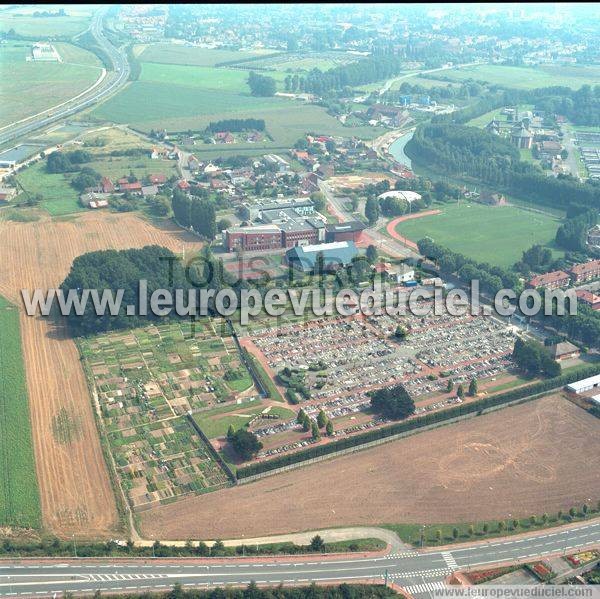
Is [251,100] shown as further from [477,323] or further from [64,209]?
[477,323]

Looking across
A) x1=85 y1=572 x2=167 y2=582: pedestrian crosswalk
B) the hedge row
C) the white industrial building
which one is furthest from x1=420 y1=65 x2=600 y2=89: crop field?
x1=85 y1=572 x2=167 y2=582: pedestrian crosswalk

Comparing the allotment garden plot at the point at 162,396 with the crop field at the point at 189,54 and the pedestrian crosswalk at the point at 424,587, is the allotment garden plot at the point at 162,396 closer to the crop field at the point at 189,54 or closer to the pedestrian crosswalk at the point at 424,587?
the pedestrian crosswalk at the point at 424,587

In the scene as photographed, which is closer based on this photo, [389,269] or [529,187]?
[389,269]

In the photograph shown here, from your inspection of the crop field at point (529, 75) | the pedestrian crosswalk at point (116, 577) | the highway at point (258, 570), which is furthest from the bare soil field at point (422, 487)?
the crop field at point (529, 75)

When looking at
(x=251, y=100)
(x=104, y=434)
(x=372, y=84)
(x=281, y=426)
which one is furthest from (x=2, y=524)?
(x=372, y=84)

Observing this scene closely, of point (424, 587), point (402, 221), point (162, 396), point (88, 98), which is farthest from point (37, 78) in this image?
point (424, 587)

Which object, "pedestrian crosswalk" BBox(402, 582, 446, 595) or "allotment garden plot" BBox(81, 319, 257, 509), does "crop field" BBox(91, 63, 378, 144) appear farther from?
"pedestrian crosswalk" BBox(402, 582, 446, 595)
